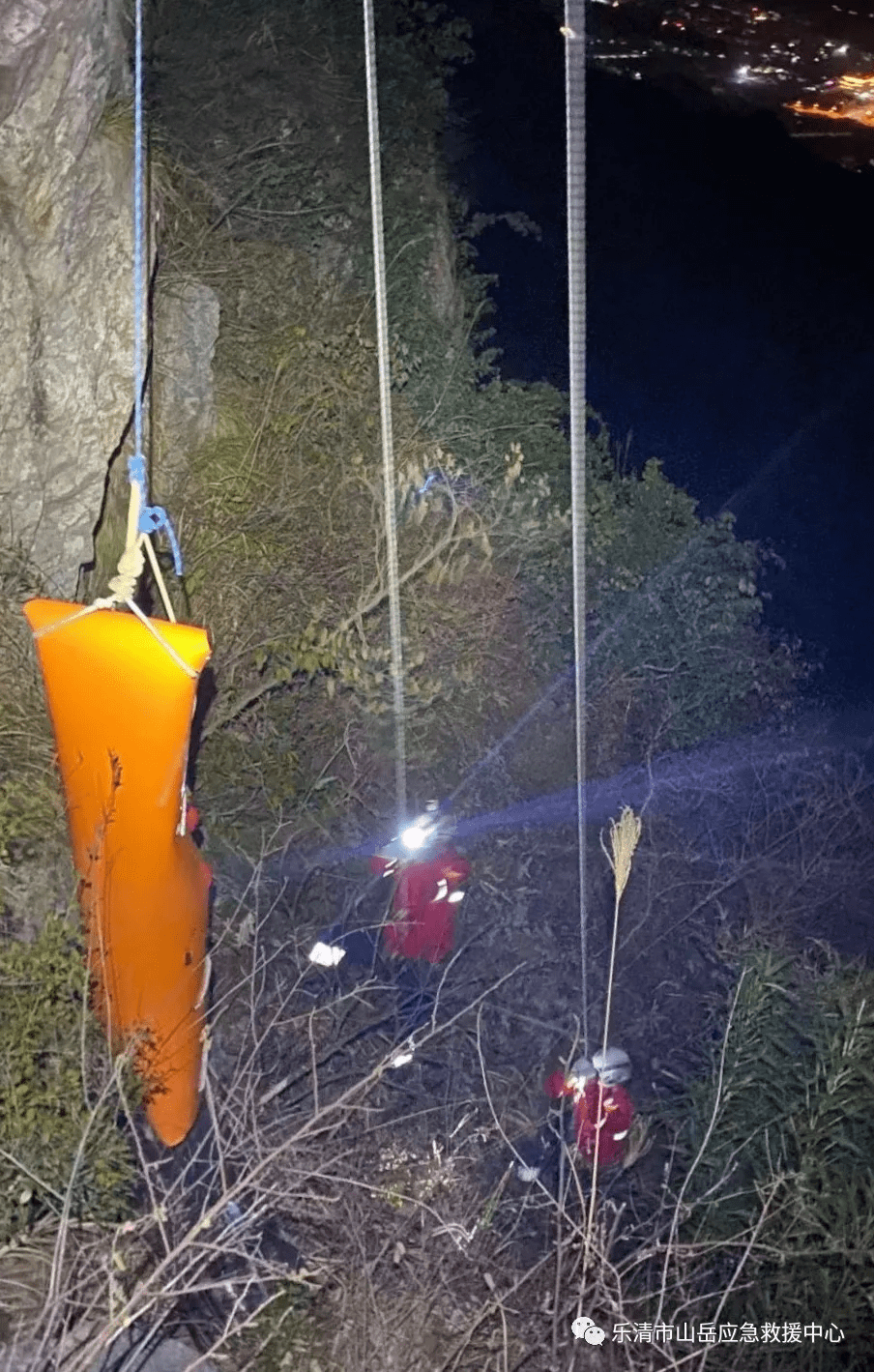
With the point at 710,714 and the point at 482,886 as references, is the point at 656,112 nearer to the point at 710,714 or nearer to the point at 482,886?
the point at 710,714

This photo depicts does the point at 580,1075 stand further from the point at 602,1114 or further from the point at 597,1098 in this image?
the point at 602,1114

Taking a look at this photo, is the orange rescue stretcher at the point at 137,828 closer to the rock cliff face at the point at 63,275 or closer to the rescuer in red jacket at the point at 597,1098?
the rescuer in red jacket at the point at 597,1098

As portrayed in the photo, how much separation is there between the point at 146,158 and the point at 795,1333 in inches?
243

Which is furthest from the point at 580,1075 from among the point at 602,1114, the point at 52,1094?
the point at 52,1094

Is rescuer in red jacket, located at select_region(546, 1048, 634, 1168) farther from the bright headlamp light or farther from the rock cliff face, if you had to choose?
the rock cliff face

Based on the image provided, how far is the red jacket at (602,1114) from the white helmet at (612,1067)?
35 mm

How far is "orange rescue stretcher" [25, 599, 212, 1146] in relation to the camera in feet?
12.2

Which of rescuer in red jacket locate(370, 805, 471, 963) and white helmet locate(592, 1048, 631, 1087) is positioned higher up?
rescuer in red jacket locate(370, 805, 471, 963)

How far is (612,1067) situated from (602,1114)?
193 millimetres

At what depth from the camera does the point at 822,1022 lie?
15.6ft

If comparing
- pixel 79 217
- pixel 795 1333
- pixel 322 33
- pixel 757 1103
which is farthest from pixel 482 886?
pixel 322 33

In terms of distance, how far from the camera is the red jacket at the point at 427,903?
559cm

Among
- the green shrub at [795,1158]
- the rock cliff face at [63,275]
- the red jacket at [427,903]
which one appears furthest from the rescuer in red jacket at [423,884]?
the rock cliff face at [63,275]

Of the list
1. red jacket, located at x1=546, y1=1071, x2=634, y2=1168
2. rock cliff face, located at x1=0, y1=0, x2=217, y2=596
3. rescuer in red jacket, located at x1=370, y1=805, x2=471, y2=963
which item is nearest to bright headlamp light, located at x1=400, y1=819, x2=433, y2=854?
rescuer in red jacket, located at x1=370, y1=805, x2=471, y2=963
